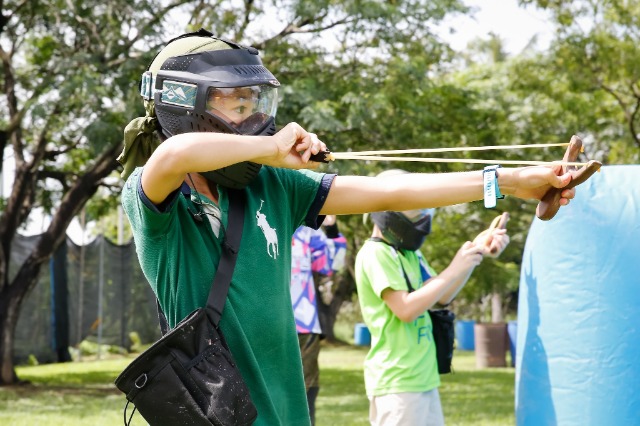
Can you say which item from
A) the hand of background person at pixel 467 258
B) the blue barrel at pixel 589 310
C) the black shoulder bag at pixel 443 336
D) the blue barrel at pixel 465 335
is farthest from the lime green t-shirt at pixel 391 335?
the blue barrel at pixel 465 335

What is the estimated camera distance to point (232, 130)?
8.87ft

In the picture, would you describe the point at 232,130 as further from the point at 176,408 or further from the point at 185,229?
the point at 176,408

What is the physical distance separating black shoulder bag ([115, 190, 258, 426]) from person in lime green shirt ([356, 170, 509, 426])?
94.1 inches

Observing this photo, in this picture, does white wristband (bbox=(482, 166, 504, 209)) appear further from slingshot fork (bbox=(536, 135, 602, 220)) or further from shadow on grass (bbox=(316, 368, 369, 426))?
shadow on grass (bbox=(316, 368, 369, 426))

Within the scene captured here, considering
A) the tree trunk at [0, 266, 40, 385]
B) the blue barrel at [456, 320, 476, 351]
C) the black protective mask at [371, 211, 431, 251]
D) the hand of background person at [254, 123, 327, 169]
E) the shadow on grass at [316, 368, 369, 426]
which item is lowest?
the blue barrel at [456, 320, 476, 351]

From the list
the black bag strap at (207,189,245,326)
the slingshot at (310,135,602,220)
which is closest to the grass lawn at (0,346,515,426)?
the black bag strap at (207,189,245,326)

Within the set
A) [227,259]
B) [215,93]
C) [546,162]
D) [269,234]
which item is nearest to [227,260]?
[227,259]

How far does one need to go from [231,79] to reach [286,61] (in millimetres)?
9847

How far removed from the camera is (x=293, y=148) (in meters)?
2.61

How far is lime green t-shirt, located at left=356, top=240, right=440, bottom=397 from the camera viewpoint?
4.91m

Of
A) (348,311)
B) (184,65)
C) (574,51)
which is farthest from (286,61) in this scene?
(348,311)

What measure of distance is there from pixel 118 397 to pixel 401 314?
8153 mm

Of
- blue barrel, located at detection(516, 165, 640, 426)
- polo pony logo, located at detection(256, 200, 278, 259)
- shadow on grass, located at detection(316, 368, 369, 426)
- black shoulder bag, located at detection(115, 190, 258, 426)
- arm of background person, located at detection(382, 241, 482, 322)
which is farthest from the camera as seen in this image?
shadow on grass, located at detection(316, 368, 369, 426)

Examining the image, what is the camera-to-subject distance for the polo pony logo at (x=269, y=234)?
2740 mm
